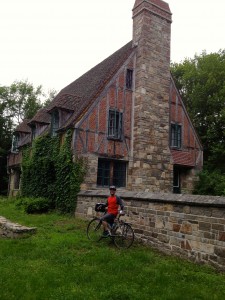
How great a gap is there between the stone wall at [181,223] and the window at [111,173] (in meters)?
5.43

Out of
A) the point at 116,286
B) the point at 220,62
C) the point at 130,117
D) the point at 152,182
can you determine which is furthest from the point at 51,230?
the point at 220,62

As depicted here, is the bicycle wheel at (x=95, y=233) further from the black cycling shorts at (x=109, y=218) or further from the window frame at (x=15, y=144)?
the window frame at (x=15, y=144)

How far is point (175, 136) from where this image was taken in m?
18.5

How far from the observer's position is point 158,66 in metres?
17.9

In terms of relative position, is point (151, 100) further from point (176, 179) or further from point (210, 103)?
point (210, 103)

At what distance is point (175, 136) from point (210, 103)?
8099 millimetres

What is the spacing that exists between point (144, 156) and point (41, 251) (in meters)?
9.69

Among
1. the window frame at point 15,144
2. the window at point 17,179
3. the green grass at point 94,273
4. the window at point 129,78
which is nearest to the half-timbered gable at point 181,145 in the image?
the window at point 129,78

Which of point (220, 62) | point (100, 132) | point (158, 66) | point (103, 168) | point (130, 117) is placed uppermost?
point (220, 62)

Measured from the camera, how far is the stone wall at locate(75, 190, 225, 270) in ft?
22.5

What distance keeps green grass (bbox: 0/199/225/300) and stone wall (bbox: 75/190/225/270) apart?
343 millimetres

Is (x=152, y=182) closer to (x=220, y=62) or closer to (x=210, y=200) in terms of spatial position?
(x=210, y=200)

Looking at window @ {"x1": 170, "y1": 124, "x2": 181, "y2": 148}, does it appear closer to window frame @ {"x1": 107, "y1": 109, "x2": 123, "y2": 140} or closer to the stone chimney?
the stone chimney

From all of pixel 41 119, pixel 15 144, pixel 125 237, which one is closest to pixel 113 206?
pixel 125 237
